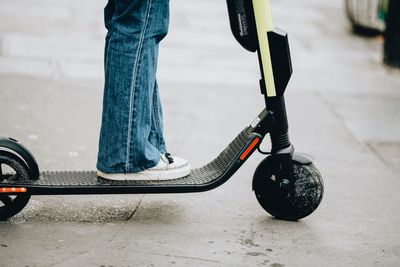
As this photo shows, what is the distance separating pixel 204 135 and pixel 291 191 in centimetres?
183

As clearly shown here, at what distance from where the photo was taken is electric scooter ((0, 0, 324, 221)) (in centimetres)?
332

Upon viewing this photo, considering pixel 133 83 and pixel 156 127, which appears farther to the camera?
pixel 156 127

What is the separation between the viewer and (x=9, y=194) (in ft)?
10.9

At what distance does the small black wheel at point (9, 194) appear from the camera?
3.34 meters

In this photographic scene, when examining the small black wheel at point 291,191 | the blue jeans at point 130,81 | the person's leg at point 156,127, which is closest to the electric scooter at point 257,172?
the small black wheel at point 291,191

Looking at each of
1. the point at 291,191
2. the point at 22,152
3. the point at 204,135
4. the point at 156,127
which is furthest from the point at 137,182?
the point at 204,135

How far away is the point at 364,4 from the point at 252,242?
7.04 m

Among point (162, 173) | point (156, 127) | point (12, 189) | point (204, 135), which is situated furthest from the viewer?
point (204, 135)

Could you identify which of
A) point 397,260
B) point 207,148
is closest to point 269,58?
point 397,260

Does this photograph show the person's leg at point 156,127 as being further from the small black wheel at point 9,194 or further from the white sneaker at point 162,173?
the small black wheel at point 9,194

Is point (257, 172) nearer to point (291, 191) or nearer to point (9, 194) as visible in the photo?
point (291, 191)

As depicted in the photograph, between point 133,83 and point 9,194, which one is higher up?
point 133,83

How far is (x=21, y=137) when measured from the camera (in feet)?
Answer: 15.9

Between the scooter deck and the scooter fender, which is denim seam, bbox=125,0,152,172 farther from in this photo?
the scooter fender
